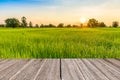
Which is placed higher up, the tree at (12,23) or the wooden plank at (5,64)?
the wooden plank at (5,64)

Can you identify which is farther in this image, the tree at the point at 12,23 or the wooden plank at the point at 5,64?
the tree at the point at 12,23

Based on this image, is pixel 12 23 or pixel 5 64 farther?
pixel 12 23

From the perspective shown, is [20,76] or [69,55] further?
[69,55]

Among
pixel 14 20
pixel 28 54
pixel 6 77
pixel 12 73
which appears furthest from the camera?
pixel 14 20

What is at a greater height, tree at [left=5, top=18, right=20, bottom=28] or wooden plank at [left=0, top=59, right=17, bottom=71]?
wooden plank at [left=0, top=59, right=17, bottom=71]

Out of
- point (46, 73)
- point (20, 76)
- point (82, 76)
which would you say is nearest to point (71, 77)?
point (82, 76)

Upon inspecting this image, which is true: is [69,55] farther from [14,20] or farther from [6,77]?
[14,20]

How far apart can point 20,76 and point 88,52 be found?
11.1ft

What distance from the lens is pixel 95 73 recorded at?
3.30 metres

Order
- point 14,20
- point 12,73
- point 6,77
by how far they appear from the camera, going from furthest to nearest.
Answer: point 14,20
point 12,73
point 6,77

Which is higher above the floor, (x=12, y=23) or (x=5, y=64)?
(x=5, y=64)

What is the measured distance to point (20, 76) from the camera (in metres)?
3.06

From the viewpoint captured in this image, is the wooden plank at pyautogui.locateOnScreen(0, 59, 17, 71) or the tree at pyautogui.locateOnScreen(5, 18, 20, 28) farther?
the tree at pyautogui.locateOnScreen(5, 18, 20, 28)

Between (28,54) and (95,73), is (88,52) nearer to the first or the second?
(28,54)
